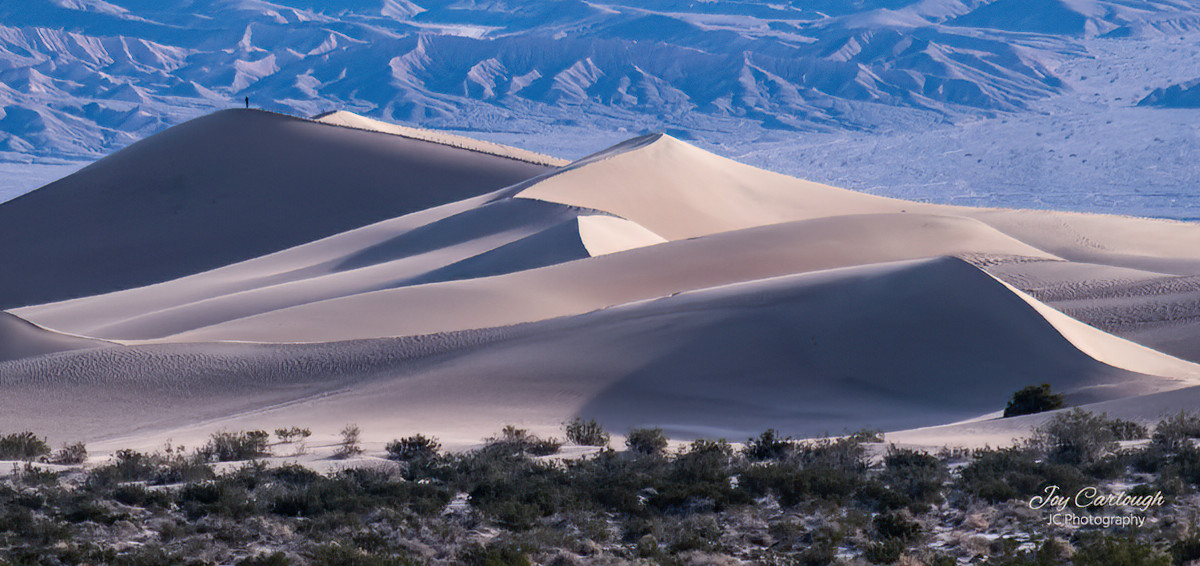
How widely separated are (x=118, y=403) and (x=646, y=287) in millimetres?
10812

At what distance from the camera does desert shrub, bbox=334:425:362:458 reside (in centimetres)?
1164

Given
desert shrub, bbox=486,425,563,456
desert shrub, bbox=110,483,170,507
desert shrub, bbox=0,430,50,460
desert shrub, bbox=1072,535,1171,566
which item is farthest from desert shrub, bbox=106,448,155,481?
desert shrub, bbox=1072,535,1171,566

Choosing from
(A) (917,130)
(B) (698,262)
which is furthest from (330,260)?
(A) (917,130)

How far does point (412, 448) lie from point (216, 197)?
40.5 m

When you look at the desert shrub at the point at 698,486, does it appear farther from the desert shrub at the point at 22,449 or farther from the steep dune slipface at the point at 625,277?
the steep dune slipface at the point at 625,277

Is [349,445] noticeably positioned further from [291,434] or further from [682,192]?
[682,192]

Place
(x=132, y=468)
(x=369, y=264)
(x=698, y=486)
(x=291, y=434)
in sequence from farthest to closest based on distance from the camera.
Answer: (x=369, y=264) → (x=291, y=434) → (x=132, y=468) → (x=698, y=486)

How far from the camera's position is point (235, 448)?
11.9 m

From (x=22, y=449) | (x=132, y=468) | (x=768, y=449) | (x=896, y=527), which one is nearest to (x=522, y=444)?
(x=768, y=449)

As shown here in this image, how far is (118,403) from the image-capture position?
652 inches

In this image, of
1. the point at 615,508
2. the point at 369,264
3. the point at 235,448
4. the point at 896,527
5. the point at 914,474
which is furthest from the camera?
the point at 369,264

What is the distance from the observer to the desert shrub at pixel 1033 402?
46.2ft

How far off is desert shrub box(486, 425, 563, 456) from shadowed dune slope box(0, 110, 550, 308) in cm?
3323

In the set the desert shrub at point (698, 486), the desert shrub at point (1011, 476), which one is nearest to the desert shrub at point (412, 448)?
the desert shrub at point (698, 486)
